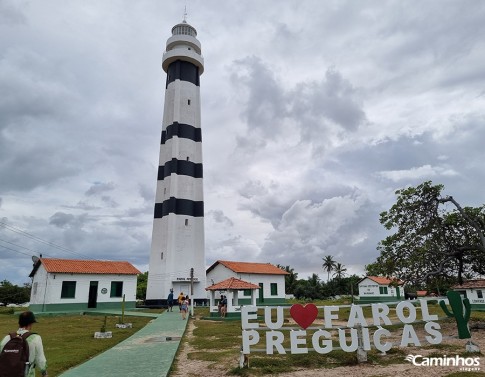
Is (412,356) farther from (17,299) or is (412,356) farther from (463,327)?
(17,299)

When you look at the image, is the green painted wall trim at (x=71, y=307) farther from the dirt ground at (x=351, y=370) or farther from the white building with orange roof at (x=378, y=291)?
the white building with orange roof at (x=378, y=291)

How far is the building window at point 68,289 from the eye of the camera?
2995 cm

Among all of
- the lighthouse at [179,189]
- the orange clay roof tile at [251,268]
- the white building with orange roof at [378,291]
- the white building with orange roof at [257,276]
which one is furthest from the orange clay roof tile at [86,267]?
the white building with orange roof at [378,291]

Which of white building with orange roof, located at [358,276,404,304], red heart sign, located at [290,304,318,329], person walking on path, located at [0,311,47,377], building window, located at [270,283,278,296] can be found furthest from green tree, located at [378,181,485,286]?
white building with orange roof, located at [358,276,404,304]

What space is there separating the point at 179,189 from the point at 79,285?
38.2 ft

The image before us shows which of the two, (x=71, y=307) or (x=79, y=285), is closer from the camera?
(x=71, y=307)

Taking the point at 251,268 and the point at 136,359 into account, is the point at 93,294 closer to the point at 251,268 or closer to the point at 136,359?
the point at 251,268

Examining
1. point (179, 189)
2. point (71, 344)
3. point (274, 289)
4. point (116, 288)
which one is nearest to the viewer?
point (71, 344)

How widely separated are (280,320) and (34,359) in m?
6.27

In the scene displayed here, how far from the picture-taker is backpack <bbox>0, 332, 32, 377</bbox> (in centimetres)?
463

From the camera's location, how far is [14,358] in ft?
15.3

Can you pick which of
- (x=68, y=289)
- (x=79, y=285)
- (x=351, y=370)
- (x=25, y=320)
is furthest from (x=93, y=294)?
(x=25, y=320)

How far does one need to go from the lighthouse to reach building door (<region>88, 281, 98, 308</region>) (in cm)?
436

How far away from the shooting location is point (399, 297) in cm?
5050
